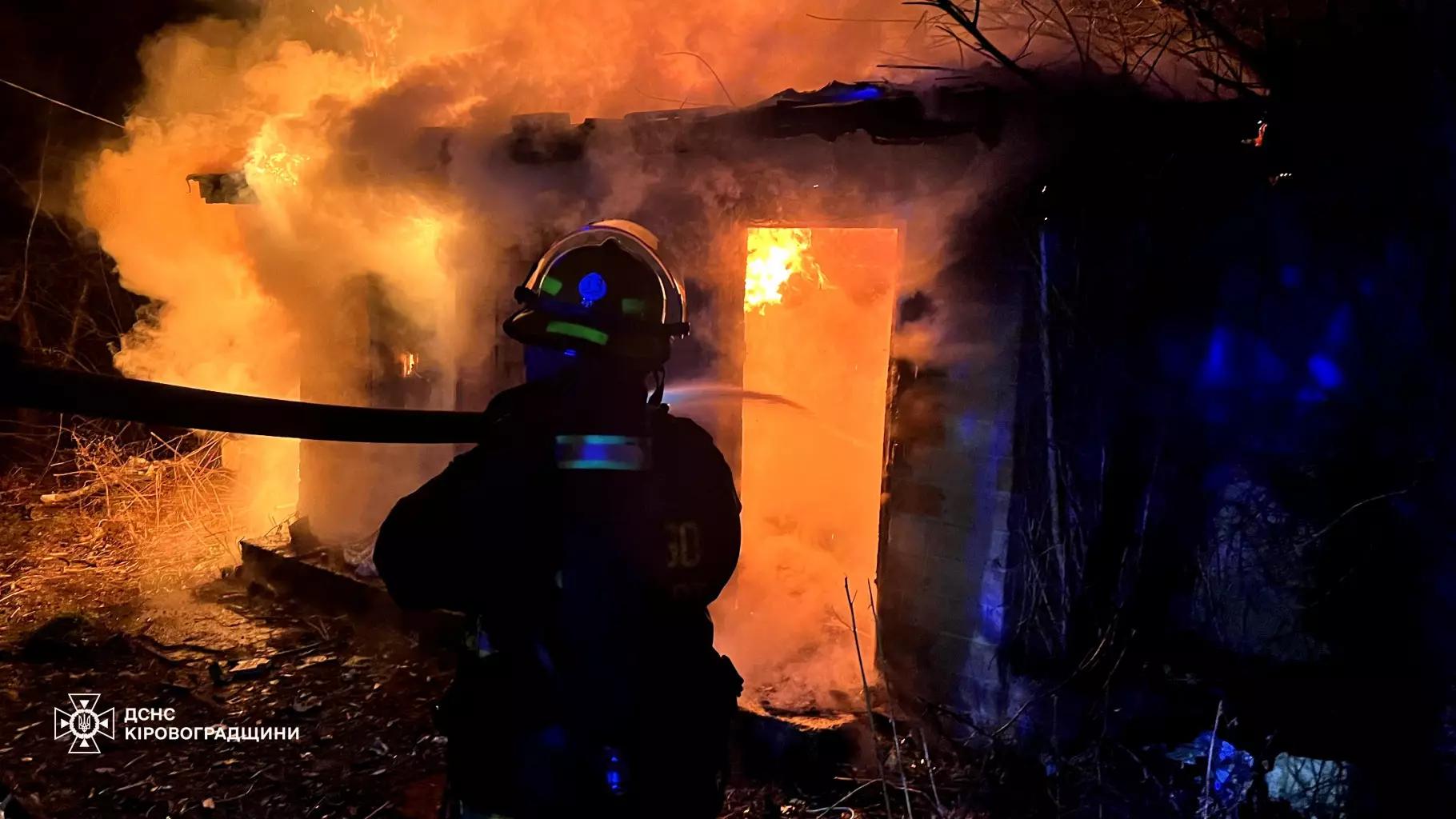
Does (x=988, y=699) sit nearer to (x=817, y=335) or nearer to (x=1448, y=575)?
(x=1448, y=575)

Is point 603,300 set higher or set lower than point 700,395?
higher

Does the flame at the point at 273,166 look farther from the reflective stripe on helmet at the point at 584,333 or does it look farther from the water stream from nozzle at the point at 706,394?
the reflective stripe on helmet at the point at 584,333

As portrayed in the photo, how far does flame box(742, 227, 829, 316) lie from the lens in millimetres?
9859

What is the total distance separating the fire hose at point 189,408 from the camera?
1778 millimetres

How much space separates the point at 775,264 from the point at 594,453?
8184mm

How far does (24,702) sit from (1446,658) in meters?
9.55

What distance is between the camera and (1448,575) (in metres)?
4.42

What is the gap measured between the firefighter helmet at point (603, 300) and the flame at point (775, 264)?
7.20 meters

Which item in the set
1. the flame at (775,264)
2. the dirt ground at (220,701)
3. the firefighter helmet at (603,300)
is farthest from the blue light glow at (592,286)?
the flame at (775,264)

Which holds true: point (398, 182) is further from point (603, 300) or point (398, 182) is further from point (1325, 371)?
point (1325, 371)

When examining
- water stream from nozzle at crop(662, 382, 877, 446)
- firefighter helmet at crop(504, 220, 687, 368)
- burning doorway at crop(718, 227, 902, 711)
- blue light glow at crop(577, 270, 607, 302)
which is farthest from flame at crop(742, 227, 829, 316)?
blue light glow at crop(577, 270, 607, 302)

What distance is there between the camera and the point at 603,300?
249 centimetres

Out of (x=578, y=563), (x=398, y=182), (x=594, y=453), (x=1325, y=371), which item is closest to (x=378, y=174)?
(x=398, y=182)

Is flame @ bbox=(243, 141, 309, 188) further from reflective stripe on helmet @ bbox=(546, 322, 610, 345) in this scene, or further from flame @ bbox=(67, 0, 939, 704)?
reflective stripe on helmet @ bbox=(546, 322, 610, 345)
